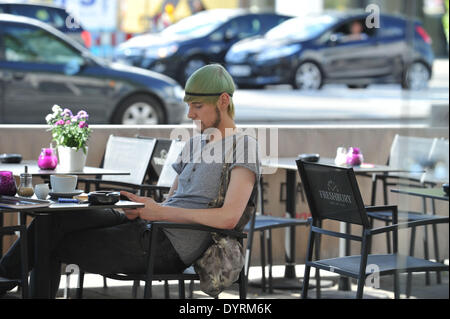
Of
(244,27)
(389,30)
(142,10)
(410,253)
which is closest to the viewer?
(410,253)

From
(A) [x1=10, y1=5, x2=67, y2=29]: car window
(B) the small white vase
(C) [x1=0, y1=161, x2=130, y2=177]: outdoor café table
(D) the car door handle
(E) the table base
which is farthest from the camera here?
(A) [x1=10, y1=5, x2=67, y2=29]: car window

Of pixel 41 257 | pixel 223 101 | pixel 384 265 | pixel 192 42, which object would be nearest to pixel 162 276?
pixel 41 257

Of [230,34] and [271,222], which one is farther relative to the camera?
[230,34]

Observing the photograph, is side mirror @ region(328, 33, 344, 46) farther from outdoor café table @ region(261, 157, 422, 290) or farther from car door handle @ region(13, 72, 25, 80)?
outdoor café table @ region(261, 157, 422, 290)

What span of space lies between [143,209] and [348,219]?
1.08 m

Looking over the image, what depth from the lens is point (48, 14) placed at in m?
15.0

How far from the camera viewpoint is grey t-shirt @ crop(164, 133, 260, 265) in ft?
14.4

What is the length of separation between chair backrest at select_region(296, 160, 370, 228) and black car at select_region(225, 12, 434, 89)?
1354 centimetres

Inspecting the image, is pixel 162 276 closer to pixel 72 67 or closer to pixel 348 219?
pixel 348 219

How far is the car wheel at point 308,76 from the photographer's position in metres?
19.0

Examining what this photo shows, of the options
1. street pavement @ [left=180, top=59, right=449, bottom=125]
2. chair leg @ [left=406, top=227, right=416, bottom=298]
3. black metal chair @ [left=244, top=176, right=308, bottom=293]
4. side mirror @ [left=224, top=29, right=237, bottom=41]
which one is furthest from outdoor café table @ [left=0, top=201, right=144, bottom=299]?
side mirror @ [left=224, top=29, right=237, bottom=41]
